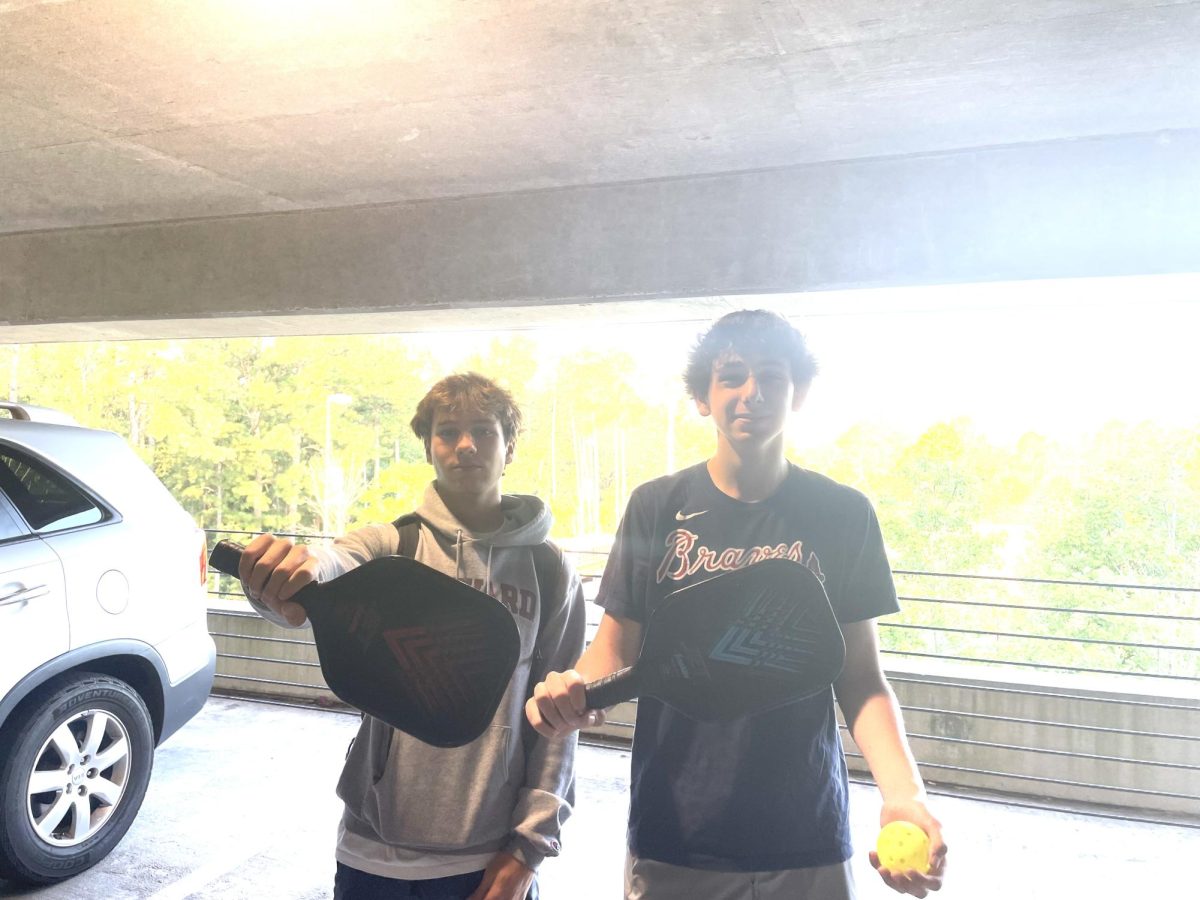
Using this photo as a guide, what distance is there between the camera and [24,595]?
9.76 ft

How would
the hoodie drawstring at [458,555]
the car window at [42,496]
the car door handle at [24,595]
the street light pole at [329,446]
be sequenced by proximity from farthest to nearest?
the street light pole at [329,446] → the car window at [42,496] → the car door handle at [24,595] → the hoodie drawstring at [458,555]

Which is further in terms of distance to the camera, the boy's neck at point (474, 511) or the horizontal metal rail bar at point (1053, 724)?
the horizontal metal rail bar at point (1053, 724)

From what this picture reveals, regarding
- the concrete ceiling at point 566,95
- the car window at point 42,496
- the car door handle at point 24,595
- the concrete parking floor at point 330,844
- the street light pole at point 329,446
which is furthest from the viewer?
the street light pole at point 329,446

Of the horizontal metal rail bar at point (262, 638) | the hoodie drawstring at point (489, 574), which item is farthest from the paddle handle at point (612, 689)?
the horizontal metal rail bar at point (262, 638)

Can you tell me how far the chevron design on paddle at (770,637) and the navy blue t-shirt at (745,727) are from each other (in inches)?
8.4

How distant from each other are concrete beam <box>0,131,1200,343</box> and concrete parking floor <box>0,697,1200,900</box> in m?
2.32

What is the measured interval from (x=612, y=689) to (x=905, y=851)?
0.41 meters

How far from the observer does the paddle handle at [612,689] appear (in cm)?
113

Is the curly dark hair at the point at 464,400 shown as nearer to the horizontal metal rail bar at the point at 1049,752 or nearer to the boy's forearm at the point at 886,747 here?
the boy's forearm at the point at 886,747

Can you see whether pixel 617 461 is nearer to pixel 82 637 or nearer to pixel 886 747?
pixel 82 637

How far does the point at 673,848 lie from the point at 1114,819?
12.2 ft

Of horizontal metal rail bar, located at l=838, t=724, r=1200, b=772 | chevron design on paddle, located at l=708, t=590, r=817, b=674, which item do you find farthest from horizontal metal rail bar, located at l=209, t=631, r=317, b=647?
chevron design on paddle, located at l=708, t=590, r=817, b=674

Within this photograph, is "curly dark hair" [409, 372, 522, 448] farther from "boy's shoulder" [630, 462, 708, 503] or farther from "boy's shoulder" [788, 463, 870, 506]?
"boy's shoulder" [788, 463, 870, 506]

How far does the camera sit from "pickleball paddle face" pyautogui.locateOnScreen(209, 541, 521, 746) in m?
1.16
